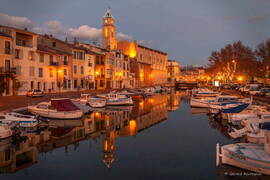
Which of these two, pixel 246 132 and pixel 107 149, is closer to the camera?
pixel 107 149

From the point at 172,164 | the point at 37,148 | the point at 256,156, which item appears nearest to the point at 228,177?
the point at 256,156

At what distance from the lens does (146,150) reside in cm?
1684

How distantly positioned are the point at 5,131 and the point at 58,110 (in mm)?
8728

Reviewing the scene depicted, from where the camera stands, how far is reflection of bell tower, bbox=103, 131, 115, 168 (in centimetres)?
1462

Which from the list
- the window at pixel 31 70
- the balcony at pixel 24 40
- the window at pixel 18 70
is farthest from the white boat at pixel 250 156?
the balcony at pixel 24 40

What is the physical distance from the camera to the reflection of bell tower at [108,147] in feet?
48.0

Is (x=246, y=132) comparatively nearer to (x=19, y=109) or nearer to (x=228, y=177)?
(x=228, y=177)

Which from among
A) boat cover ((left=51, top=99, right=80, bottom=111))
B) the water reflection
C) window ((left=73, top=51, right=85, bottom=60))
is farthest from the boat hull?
window ((left=73, top=51, right=85, bottom=60))

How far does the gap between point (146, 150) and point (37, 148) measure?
7419mm

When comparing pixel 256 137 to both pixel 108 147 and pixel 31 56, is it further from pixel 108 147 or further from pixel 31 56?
pixel 31 56

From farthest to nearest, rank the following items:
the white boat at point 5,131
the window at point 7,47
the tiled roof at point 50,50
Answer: the tiled roof at point 50,50 → the window at point 7,47 → the white boat at point 5,131

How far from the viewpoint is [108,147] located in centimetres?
1734

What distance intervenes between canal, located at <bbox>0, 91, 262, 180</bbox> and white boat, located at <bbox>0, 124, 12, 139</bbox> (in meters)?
0.52

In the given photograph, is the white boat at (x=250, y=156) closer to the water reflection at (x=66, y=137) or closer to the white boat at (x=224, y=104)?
the water reflection at (x=66, y=137)
